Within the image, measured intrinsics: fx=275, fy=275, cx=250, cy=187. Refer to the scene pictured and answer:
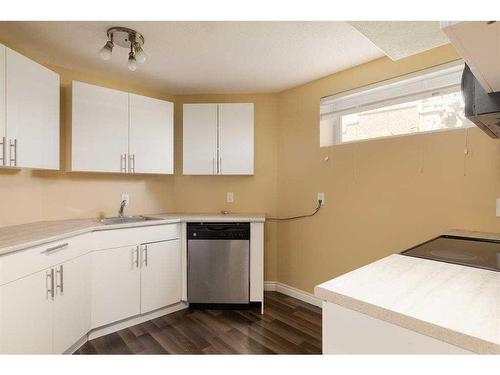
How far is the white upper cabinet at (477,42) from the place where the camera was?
21.0 inches

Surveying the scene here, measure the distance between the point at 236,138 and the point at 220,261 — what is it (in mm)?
1258

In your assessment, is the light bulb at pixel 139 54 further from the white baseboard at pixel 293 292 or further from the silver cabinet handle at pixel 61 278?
the white baseboard at pixel 293 292

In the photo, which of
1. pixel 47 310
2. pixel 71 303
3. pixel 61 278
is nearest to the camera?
pixel 47 310

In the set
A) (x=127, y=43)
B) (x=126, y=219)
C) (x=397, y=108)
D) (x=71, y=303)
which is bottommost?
(x=71, y=303)

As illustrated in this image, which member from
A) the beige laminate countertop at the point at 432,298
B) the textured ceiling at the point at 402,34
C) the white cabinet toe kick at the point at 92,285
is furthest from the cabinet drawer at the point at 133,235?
the textured ceiling at the point at 402,34

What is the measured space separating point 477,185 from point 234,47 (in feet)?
6.33

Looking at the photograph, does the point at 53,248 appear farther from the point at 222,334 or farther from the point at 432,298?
the point at 432,298

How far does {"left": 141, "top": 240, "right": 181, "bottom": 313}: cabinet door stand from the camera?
2395 millimetres

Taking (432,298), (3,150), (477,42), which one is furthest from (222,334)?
(477,42)

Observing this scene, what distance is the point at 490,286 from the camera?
2.56ft

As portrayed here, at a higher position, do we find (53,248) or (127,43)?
(127,43)

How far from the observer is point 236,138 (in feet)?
9.49

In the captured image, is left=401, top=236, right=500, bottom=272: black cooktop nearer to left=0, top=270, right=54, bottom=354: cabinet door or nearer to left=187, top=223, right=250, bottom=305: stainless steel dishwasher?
left=187, top=223, right=250, bottom=305: stainless steel dishwasher
